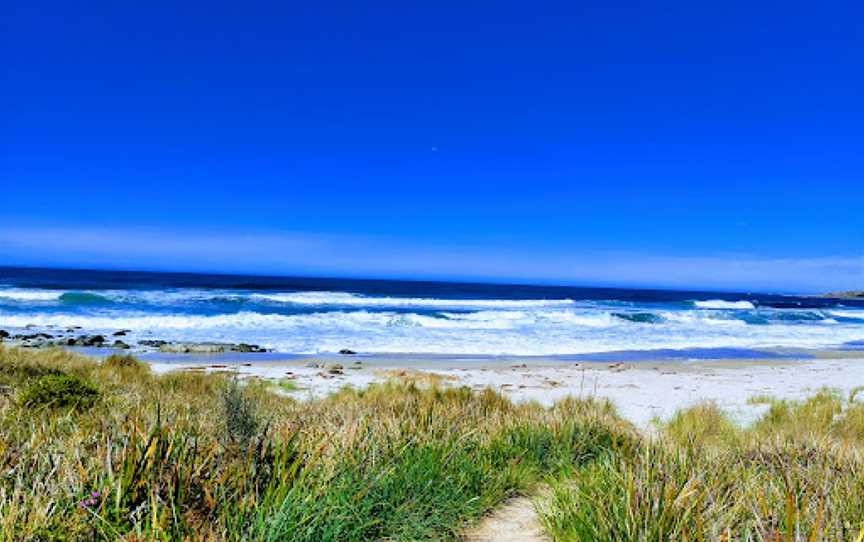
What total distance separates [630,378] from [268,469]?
13139 millimetres

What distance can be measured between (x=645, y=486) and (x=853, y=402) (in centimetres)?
951

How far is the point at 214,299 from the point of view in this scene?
143 ft

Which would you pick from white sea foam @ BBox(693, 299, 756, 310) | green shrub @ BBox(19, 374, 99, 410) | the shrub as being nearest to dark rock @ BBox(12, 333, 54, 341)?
green shrub @ BBox(19, 374, 99, 410)

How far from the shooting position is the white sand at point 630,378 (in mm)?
11523

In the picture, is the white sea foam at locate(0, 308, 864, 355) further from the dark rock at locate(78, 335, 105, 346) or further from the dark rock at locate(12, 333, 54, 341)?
the dark rock at locate(12, 333, 54, 341)

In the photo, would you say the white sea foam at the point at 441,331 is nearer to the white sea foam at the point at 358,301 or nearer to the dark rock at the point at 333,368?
the dark rock at the point at 333,368

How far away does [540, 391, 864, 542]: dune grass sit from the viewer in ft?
10.4

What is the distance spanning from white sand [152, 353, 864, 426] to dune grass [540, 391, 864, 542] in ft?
14.6

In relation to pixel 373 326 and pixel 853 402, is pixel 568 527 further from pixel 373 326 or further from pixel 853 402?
pixel 373 326

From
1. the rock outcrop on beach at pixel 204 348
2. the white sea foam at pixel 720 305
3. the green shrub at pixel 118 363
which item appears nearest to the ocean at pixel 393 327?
the rock outcrop on beach at pixel 204 348

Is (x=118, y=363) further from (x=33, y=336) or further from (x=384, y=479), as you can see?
(x=33, y=336)

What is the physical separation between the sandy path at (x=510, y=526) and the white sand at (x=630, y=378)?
519 cm

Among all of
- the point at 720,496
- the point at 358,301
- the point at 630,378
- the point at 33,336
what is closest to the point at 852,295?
the point at 358,301

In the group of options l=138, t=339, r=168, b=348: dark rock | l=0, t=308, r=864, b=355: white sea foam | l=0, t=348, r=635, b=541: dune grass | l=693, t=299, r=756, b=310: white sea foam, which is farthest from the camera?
l=693, t=299, r=756, b=310: white sea foam
